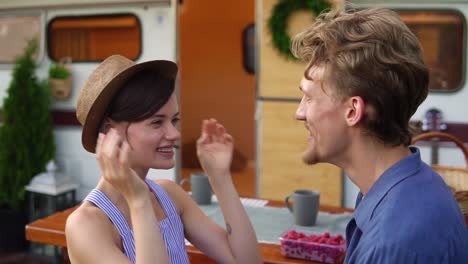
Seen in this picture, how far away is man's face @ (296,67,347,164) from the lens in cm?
130

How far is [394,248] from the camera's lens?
108 cm

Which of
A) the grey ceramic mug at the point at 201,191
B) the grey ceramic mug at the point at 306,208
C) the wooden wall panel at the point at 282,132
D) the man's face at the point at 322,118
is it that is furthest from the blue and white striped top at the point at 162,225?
the wooden wall panel at the point at 282,132

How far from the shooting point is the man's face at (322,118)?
1305 millimetres

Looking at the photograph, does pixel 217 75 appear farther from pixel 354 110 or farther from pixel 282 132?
pixel 354 110

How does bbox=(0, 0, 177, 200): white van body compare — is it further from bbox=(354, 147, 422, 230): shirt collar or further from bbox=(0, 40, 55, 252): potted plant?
bbox=(354, 147, 422, 230): shirt collar

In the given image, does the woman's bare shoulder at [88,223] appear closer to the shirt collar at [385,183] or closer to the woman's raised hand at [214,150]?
the woman's raised hand at [214,150]

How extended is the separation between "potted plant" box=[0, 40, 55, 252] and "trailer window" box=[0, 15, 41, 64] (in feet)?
1.19

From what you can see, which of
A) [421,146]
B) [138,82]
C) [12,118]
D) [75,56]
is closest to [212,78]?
[75,56]

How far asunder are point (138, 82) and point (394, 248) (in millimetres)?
923

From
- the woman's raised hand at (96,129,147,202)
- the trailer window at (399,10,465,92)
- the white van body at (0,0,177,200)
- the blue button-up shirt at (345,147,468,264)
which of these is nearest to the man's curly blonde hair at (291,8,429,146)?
the blue button-up shirt at (345,147,468,264)

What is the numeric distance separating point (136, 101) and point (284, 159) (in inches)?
131

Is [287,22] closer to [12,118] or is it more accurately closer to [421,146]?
[421,146]

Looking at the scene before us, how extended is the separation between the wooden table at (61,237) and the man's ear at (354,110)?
0.88 metres

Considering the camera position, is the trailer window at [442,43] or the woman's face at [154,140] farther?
the trailer window at [442,43]
